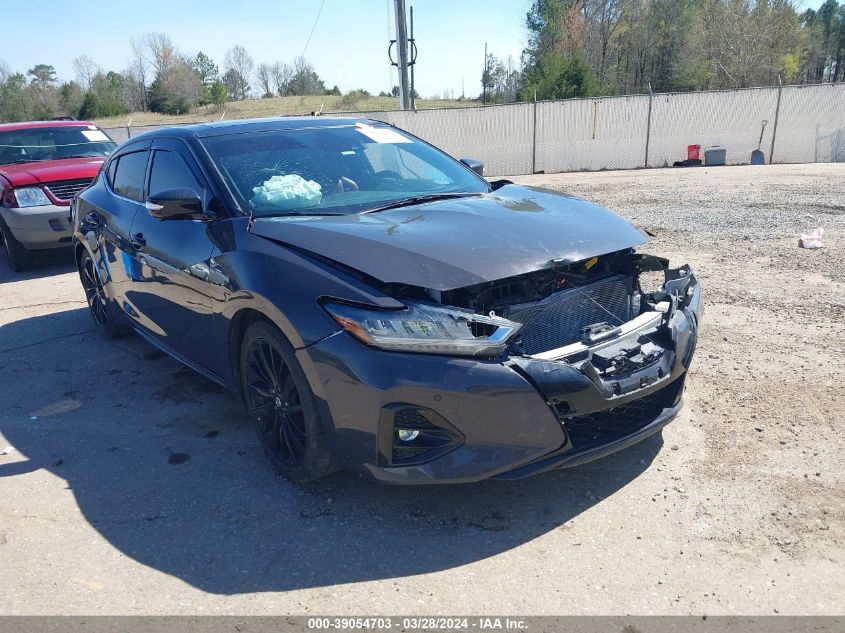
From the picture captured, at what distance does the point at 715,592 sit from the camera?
8.11 ft

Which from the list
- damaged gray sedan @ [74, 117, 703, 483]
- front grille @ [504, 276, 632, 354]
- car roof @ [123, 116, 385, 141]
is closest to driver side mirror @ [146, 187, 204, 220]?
damaged gray sedan @ [74, 117, 703, 483]

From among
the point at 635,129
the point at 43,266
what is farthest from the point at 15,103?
the point at 43,266

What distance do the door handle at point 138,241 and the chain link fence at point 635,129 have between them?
17898 mm

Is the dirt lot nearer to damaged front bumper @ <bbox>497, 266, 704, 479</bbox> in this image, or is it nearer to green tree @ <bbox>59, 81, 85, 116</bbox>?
damaged front bumper @ <bbox>497, 266, 704, 479</bbox>

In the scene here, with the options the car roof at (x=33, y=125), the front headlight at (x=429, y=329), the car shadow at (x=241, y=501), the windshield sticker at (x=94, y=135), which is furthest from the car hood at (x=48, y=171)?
the front headlight at (x=429, y=329)

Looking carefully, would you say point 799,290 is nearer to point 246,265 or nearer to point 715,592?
point 715,592

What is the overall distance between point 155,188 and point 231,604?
2974 millimetres

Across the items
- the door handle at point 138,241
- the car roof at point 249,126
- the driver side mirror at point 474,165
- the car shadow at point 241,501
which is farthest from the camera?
the driver side mirror at point 474,165

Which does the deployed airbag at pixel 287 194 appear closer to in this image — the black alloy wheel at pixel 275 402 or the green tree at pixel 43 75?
the black alloy wheel at pixel 275 402

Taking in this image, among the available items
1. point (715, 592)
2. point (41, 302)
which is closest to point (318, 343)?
point (715, 592)

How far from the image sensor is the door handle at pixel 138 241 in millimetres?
4438

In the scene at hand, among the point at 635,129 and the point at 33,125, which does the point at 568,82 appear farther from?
the point at 33,125

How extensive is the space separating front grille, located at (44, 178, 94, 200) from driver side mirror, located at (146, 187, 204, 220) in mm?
6033

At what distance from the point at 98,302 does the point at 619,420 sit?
490 cm
